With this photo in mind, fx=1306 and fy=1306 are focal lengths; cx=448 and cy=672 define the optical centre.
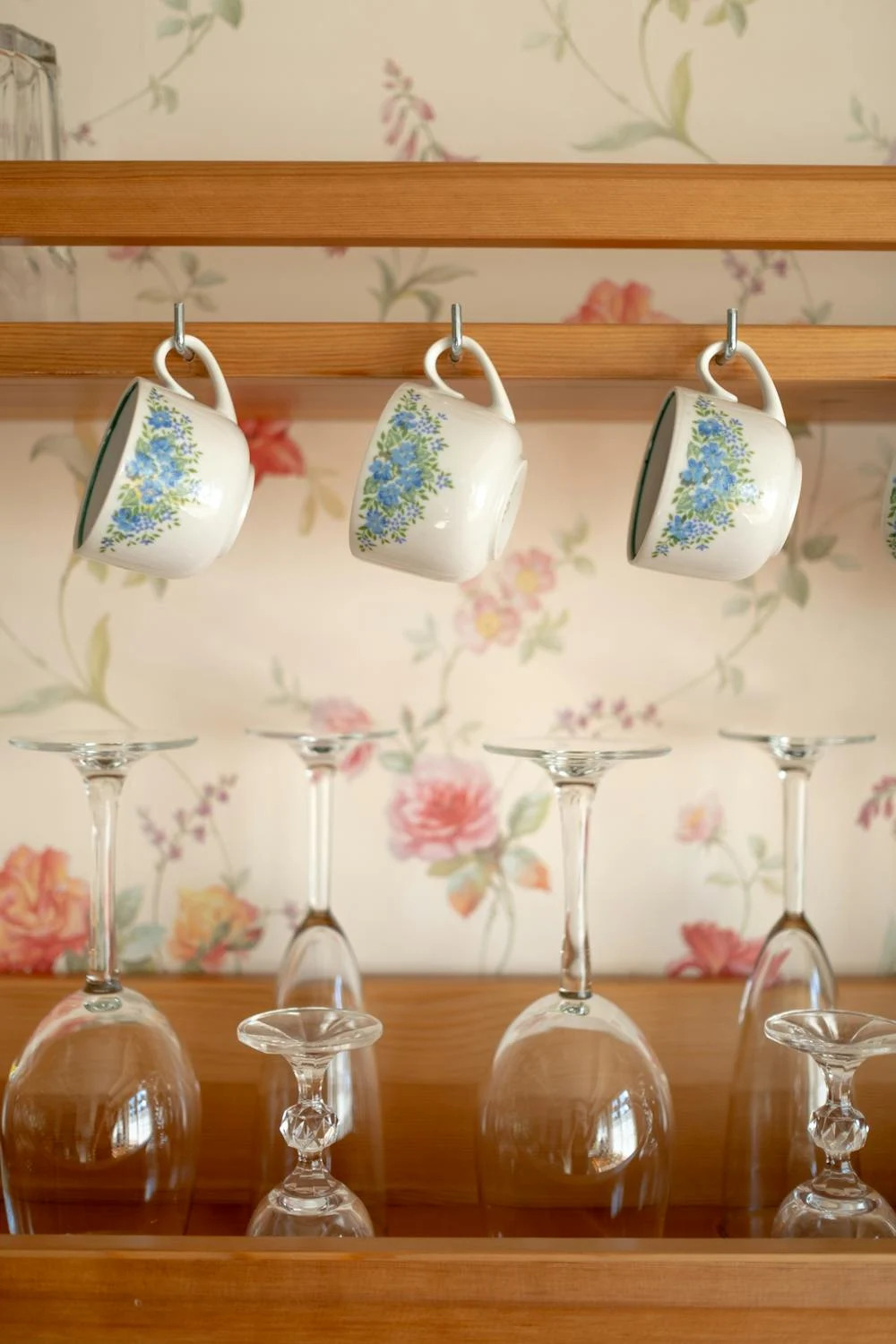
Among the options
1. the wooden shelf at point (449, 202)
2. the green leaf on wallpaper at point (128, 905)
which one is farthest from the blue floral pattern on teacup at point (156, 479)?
the green leaf on wallpaper at point (128, 905)

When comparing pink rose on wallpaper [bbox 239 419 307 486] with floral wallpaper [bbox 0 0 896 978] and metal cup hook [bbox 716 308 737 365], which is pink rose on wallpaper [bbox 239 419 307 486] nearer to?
floral wallpaper [bbox 0 0 896 978]

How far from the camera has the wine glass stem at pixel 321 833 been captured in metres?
0.90

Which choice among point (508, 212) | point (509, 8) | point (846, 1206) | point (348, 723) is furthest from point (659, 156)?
point (846, 1206)

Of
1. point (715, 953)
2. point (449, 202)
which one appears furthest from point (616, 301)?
point (715, 953)

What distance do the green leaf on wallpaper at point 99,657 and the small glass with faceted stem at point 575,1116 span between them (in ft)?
1.13

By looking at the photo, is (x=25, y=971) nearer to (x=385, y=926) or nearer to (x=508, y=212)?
(x=385, y=926)

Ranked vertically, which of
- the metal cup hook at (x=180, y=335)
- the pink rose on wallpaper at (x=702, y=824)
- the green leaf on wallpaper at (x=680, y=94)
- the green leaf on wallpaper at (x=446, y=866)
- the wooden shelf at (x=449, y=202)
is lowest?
the green leaf on wallpaper at (x=446, y=866)

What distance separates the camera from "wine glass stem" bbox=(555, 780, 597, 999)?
81 centimetres

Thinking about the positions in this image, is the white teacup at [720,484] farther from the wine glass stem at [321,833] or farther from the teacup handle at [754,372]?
the wine glass stem at [321,833]

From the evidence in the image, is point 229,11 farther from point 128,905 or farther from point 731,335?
point 128,905

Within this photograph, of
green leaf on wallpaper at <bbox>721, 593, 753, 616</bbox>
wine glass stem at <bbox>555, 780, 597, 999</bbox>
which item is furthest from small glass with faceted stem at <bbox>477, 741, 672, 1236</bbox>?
green leaf on wallpaper at <bbox>721, 593, 753, 616</bbox>

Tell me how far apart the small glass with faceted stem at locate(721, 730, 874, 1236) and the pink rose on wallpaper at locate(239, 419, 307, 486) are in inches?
15.0

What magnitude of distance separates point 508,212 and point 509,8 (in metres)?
0.33

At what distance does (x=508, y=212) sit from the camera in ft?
2.43
